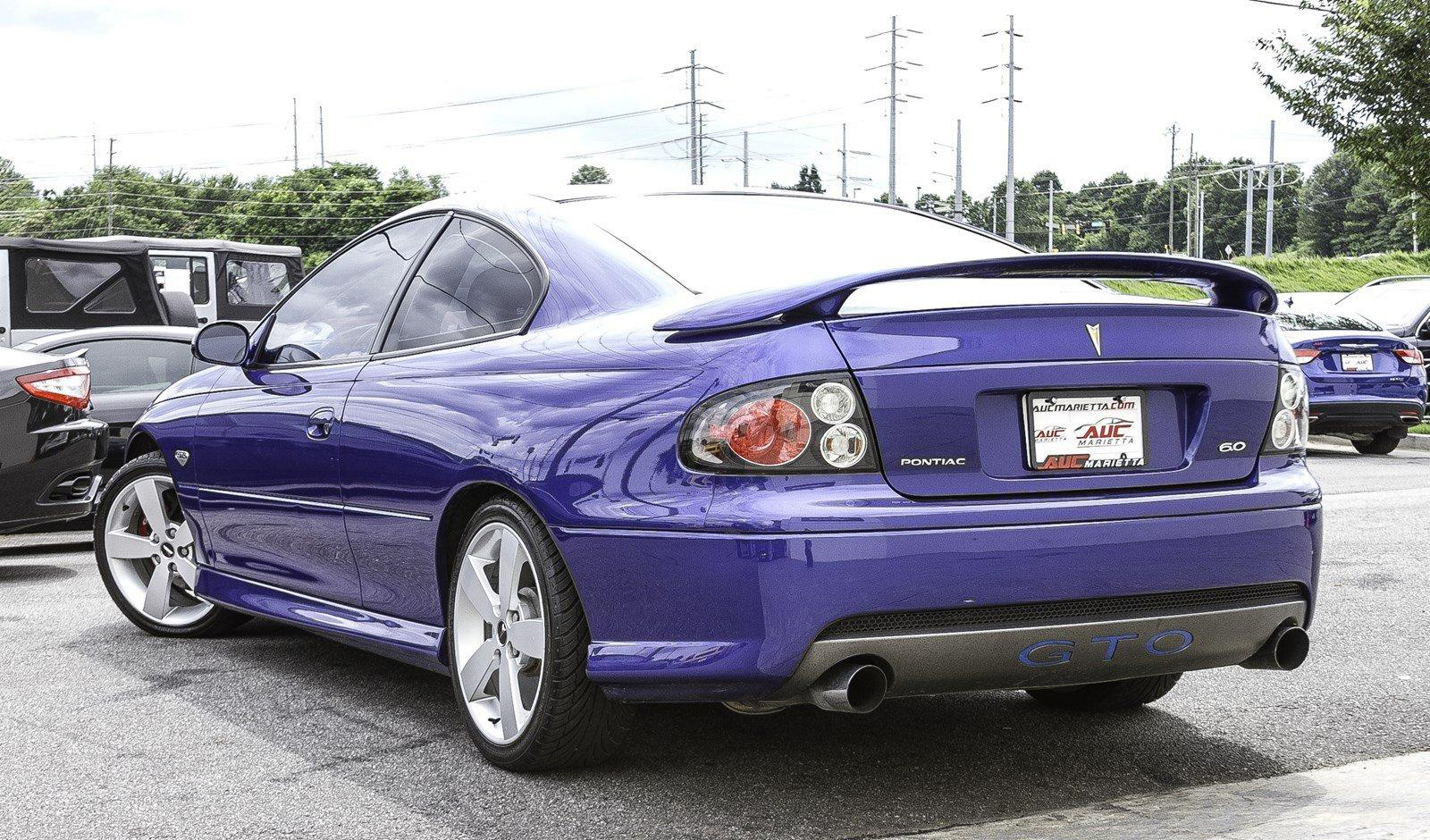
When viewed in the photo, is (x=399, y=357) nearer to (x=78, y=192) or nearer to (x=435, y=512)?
(x=435, y=512)

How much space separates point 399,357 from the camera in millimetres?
4438

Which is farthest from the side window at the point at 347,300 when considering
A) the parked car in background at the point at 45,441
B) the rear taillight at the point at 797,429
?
the parked car in background at the point at 45,441

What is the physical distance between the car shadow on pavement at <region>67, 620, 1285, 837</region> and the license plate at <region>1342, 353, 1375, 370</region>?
1044 cm

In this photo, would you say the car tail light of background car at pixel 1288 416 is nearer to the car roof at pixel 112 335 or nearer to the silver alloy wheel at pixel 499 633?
the silver alloy wheel at pixel 499 633

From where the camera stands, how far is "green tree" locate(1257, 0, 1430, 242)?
18734 mm

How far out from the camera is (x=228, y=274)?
102ft

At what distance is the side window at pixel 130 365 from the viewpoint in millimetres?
10406

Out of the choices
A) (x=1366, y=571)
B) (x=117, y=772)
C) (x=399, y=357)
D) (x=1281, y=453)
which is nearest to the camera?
(x=1281, y=453)

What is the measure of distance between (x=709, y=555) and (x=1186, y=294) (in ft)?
151

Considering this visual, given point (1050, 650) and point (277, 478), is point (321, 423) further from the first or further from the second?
point (1050, 650)

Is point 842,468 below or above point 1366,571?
above

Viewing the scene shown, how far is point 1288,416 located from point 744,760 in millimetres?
1593

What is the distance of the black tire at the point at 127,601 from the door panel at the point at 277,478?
0.49 meters

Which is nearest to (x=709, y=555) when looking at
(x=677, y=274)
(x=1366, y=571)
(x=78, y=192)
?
(x=677, y=274)
